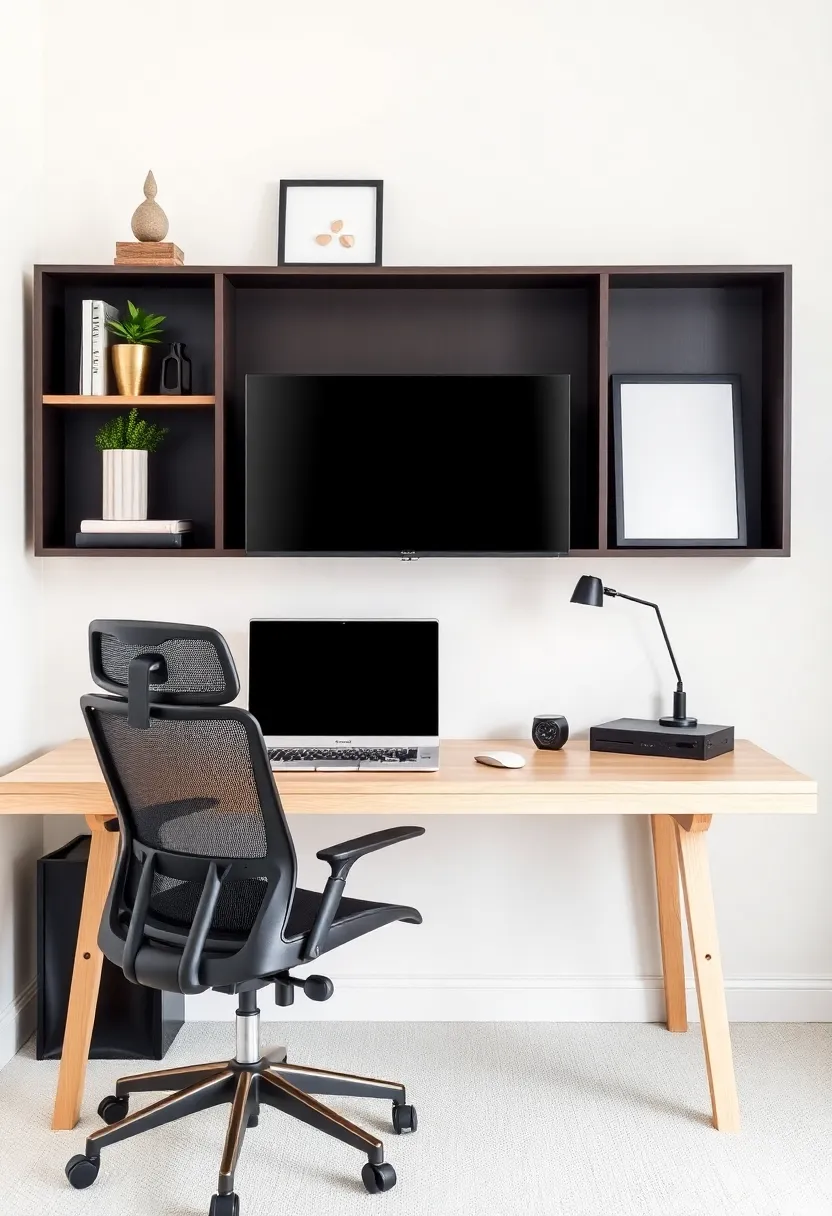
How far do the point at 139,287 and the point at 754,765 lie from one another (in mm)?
2031

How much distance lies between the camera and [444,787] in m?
2.41

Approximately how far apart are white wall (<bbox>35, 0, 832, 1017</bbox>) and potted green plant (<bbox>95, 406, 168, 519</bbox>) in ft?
0.84

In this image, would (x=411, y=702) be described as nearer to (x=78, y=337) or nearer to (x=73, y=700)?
(x=73, y=700)

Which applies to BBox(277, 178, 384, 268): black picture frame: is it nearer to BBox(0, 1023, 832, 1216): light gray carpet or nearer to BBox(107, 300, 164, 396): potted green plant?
BBox(107, 300, 164, 396): potted green plant

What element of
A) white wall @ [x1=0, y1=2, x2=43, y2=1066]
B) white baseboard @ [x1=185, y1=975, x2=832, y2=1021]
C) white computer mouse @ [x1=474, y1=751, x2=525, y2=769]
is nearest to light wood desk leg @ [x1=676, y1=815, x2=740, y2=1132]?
white computer mouse @ [x1=474, y1=751, x2=525, y2=769]

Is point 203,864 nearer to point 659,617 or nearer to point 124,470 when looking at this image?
point 124,470

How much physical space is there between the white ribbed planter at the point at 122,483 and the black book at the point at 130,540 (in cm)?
6

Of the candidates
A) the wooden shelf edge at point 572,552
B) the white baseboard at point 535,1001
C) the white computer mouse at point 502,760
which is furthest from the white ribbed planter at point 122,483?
the white baseboard at point 535,1001

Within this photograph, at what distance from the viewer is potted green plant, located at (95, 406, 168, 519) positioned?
2.81m

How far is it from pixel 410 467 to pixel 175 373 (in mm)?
675

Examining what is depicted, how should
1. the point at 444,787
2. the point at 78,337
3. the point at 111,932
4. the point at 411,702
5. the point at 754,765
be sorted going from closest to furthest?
the point at 111,932 → the point at 444,787 → the point at 754,765 → the point at 411,702 → the point at 78,337

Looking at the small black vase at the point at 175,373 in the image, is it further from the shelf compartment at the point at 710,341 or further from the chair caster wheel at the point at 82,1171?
the chair caster wheel at the point at 82,1171

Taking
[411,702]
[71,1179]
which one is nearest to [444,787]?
[411,702]

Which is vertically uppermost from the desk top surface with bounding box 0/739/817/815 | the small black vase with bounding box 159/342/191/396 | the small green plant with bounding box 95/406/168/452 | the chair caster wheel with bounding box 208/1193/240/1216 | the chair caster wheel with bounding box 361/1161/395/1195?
the small black vase with bounding box 159/342/191/396
